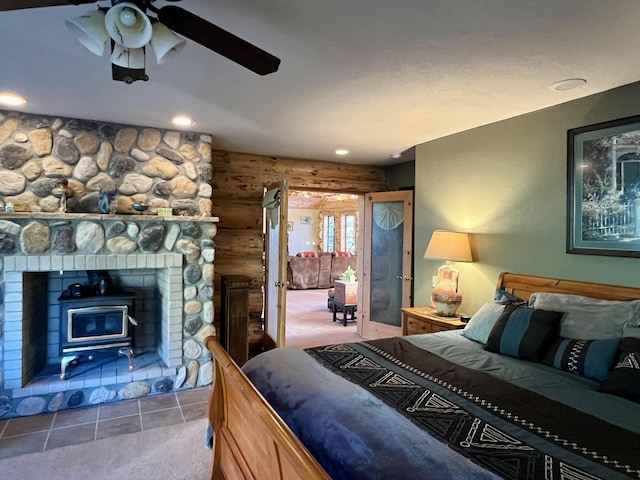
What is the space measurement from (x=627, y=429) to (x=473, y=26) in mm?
1829

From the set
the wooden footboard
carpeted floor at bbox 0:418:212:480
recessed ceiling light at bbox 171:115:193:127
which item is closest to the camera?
the wooden footboard

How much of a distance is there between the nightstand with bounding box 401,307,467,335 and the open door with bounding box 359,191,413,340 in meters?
1.07

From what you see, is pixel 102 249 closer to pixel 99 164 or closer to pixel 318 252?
pixel 99 164

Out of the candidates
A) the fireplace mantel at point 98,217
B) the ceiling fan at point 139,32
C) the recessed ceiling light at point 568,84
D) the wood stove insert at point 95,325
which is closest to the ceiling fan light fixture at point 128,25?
the ceiling fan at point 139,32

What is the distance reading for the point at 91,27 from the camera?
1.37 m

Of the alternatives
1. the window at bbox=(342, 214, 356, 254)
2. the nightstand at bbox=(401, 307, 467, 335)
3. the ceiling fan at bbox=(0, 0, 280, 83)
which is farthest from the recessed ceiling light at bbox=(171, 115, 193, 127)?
the window at bbox=(342, 214, 356, 254)

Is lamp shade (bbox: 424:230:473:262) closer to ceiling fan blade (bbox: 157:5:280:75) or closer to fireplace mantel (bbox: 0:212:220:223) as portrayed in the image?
fireplace mantel (bbox: 0:212:220:223)

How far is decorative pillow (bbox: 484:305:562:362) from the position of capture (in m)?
2.36

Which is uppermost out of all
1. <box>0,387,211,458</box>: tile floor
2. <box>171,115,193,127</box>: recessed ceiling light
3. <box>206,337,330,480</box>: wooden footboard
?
<box>171,115,193,127</box>: recessed ceiling light

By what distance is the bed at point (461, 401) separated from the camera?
1.29 meters

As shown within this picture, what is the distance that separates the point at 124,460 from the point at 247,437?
1.42 metres

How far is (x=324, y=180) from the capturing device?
17.6 ft

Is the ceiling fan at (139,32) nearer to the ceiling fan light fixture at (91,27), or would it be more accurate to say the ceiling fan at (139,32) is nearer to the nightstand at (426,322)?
the ceiling fan light fixture at (91,27)

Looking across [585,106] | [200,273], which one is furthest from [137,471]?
[585,106]
